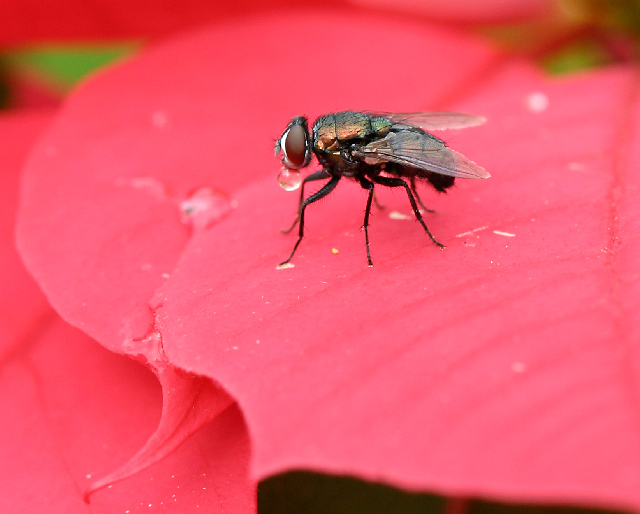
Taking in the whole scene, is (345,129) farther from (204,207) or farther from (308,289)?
(308,289)

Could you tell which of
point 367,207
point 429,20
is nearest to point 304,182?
point 367,207

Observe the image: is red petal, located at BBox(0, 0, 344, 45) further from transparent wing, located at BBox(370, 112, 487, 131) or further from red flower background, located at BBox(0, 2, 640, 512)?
transparent wing, located at BBox(370, 112, 487, 131)

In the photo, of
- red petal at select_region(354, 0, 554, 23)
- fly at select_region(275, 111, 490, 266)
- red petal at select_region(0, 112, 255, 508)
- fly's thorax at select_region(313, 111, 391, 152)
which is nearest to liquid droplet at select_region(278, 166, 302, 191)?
fly at select_region(275, 111, 490, 266)

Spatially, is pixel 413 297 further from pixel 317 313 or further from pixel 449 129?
pixel 449 129

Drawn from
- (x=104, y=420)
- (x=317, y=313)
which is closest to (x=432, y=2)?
(x=317, y=313)

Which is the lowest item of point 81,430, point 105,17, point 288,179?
point 81,430
